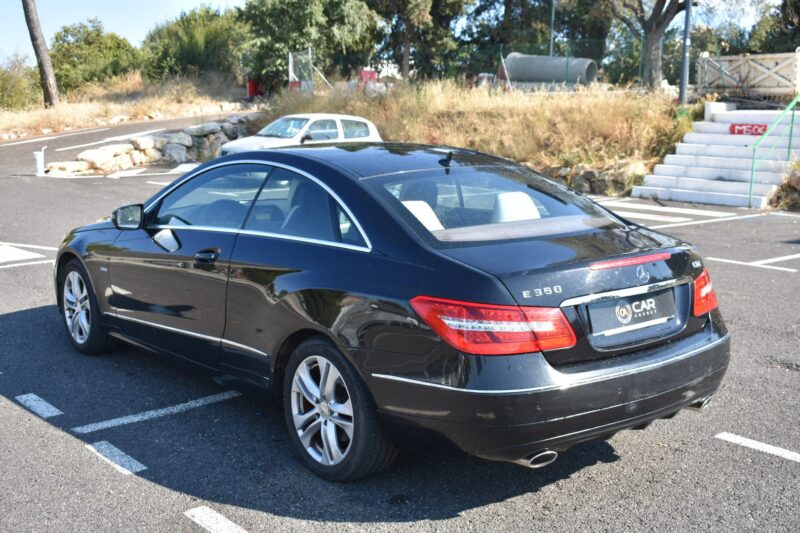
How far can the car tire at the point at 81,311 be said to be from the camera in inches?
240

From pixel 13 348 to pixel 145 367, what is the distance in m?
1.27

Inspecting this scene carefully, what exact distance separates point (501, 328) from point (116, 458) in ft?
7.38

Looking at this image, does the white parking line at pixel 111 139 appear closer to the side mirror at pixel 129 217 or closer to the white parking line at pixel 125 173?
the white parking line at pixel 125 173

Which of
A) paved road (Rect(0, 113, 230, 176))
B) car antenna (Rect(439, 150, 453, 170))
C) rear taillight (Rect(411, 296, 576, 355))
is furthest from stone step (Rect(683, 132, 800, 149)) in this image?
paved road (Rect(0, 113, 230, 176))

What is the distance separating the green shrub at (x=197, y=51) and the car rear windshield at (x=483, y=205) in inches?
1538

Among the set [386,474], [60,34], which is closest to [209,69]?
[60,34]

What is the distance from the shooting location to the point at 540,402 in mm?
3465

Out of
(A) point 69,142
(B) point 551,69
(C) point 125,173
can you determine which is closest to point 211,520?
(C) point 125,173

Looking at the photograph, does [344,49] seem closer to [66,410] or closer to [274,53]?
[274,53]

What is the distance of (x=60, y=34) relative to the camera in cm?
5212

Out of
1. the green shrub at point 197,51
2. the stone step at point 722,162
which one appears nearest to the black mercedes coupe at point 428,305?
the stone step at point 722,162

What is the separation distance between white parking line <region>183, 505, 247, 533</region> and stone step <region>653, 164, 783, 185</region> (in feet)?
47.3

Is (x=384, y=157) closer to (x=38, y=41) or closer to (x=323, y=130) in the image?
(x=323, y=130)

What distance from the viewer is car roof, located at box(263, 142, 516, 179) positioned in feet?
14.8
